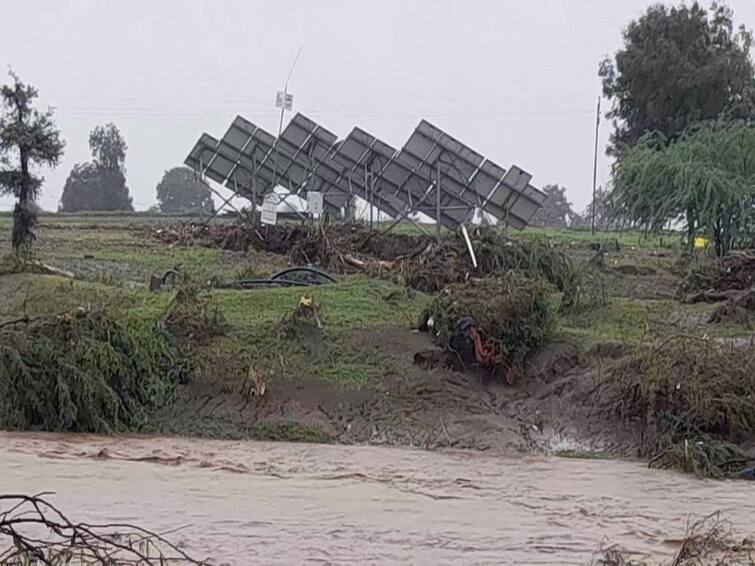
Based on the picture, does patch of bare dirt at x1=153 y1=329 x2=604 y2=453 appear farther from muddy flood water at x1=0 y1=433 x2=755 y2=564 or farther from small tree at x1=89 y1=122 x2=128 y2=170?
A: small tree at x1=89 y1=122 x2=128 y2=170

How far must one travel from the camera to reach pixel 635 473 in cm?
1336

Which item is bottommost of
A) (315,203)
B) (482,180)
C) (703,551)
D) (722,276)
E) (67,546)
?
(703,551)

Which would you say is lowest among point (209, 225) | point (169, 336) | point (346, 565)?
point (346, 565)

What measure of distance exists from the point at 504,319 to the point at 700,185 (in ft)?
38.4

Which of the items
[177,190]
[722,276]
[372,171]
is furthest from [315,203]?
[177,190]

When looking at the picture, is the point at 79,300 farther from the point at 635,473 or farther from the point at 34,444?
the point at 635,473

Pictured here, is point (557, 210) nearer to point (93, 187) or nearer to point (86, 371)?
point (93, 187)

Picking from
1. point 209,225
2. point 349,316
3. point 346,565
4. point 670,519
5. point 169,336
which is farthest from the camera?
point 209,225

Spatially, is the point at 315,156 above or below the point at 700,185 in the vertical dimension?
above

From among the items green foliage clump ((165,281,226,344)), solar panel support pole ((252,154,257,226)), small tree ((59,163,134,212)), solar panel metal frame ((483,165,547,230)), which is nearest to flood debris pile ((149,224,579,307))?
solar panel support pole ((252,154,257,226))

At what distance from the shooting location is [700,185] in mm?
26766

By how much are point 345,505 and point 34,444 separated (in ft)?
14.9

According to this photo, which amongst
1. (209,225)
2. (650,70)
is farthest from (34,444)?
(650,70)

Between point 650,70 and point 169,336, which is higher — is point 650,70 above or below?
above
